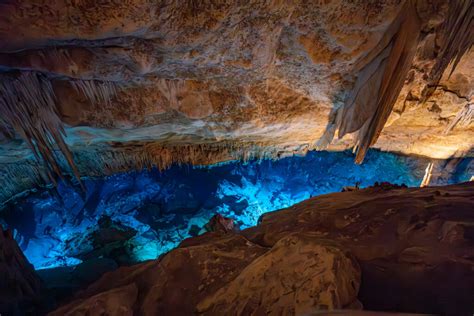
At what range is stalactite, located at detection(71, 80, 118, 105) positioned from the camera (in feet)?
11.6

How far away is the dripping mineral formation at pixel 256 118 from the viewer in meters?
1.85

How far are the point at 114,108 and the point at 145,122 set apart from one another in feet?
2.25

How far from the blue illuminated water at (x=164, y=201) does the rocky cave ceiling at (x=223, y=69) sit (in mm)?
2717

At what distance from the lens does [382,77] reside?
3.15 m

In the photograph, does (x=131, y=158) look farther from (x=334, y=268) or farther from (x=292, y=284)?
(x=334, y=268)

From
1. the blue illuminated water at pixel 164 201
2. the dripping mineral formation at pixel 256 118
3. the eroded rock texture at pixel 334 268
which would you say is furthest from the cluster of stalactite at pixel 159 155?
the eroded rock texture at pixel 334 268

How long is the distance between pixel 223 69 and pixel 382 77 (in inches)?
87.4

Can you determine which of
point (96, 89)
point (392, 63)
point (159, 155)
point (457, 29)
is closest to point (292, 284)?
point (392, 63)

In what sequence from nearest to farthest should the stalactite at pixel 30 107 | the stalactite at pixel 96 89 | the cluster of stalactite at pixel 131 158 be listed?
1. the stalactite at pixel 30 107
2. the stalactite at pixel 96 89
3. the cluster of stalactite at pixel 131 158

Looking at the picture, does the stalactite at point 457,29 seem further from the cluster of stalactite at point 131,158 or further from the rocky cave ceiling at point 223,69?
the cluster of stalactite at point 131,158

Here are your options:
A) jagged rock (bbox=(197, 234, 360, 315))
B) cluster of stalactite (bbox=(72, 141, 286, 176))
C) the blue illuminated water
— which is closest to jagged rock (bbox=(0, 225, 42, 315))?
jagged rock (bbox=(197, 234, 360, 315))

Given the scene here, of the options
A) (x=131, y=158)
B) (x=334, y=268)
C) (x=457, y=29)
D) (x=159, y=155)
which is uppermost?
(x=457, y=29)

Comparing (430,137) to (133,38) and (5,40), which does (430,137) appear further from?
(5,40)

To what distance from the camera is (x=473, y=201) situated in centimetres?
218
